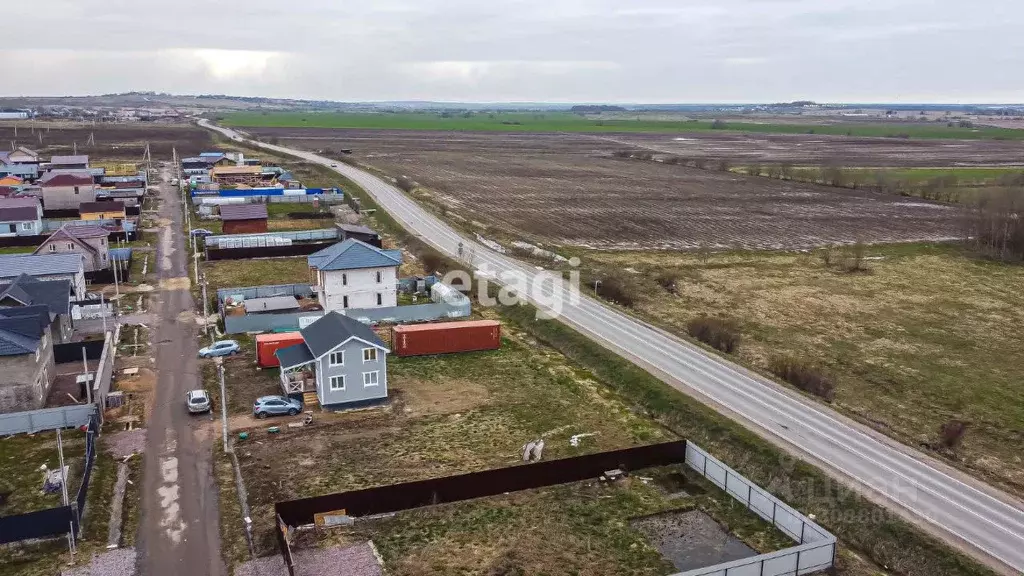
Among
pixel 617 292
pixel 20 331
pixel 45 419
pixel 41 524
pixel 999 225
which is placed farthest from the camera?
pixel 999 225

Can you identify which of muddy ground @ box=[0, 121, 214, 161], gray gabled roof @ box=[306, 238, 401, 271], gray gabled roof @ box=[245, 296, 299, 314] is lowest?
gray gabled roof @ box=[245, 296, 299, 314]

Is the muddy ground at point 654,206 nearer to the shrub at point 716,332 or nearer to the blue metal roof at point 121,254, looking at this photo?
the shrub at point 716,332

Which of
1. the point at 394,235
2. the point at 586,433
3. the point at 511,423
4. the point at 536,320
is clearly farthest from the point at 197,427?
the point at 394,235

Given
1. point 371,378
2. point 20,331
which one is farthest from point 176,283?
point 371,378

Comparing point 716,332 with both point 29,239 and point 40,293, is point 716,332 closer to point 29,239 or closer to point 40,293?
point 40,293

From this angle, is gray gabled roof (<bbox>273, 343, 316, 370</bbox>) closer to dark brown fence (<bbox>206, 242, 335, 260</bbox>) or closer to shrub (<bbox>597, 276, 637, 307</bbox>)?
shrub (<bbox>597, 276, 637, 307</bbox>)

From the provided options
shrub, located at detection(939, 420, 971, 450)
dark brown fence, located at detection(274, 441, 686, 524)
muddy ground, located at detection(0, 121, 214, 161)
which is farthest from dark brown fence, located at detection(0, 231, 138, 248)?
muddy ground, located at detection(0, 121, 214, 161)

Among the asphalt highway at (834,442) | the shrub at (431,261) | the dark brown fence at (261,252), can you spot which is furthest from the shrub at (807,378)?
the dark brown fence at (261,252)
